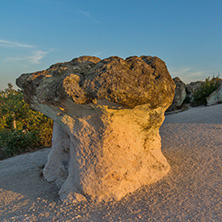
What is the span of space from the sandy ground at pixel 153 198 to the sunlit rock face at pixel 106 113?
0.24 metres

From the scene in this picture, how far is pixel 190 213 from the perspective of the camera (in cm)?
286

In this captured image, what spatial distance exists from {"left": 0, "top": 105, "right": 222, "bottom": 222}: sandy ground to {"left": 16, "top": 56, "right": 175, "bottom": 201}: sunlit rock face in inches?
9.6

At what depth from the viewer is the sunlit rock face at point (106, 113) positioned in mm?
3197

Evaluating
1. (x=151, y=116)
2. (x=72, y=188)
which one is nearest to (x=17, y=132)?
(x=72, y=188)

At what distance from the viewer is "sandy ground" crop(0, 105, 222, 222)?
9.54 ft

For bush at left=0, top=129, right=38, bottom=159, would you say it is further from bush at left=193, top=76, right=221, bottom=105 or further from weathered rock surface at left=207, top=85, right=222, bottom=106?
bush at left=193, top=76, right=221, bottom=105

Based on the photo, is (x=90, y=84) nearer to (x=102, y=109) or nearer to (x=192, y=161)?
(x=102, y=109)

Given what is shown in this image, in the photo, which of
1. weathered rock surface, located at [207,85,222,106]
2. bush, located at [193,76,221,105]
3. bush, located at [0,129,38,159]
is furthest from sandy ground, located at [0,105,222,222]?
bush, located at [193,76,221,105]

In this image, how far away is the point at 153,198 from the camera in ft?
10.7

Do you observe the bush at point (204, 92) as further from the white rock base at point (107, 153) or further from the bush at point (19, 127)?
the white rock base at point (107, 153)

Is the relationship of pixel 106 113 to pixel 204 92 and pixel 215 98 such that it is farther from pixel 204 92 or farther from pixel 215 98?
pixel 204 92

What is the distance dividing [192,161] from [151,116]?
4.56ft

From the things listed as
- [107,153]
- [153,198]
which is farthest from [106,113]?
[153,198]

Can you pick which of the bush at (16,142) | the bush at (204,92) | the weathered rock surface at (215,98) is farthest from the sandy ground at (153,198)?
the bush at (204,92)
